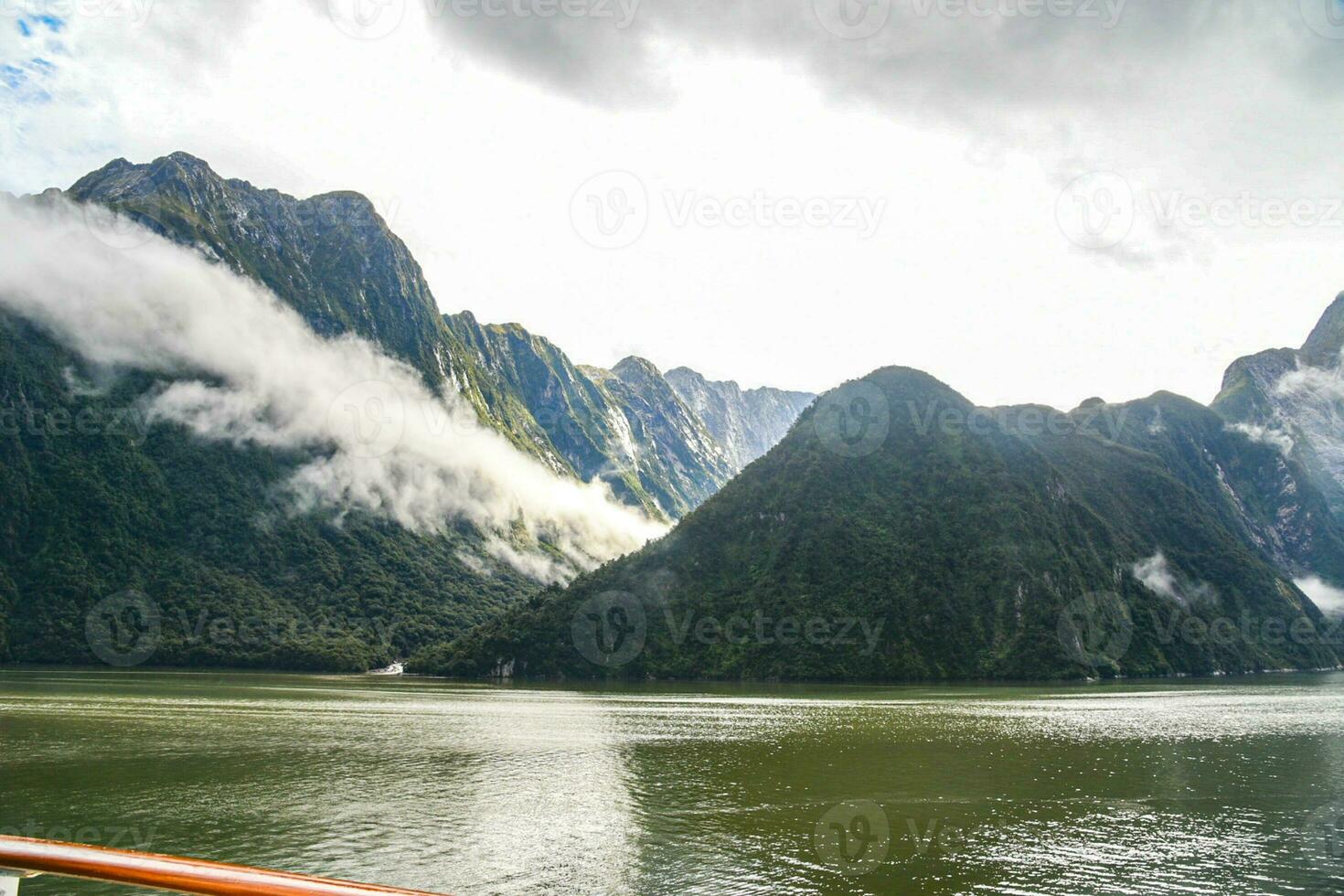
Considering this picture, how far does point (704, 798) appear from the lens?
4788 cm

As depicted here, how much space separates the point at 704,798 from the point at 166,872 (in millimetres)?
45891

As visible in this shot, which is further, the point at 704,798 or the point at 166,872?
the point at 704,798

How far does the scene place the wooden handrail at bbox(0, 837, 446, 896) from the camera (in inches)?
207

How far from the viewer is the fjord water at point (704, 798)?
109 feet

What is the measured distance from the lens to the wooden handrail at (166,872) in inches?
207

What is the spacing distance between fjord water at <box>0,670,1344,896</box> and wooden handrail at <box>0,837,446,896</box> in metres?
28.4

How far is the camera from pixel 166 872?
5387 millimetres

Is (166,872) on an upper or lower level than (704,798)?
upper

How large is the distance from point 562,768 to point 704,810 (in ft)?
59.3

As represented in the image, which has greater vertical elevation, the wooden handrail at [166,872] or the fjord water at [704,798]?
the wooden handrail at [166,872]

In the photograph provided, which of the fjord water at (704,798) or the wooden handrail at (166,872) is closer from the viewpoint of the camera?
the wooden handrail at (166,872)

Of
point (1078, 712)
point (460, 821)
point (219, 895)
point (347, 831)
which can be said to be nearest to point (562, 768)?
point (460, 821)

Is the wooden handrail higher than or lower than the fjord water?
higher

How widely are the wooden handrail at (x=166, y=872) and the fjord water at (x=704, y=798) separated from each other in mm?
28358
